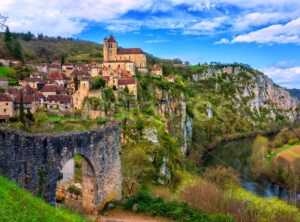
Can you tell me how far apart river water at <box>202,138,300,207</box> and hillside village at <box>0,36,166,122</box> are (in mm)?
19372

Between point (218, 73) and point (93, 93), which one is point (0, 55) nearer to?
point (93, 93)

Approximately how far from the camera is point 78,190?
23984 millimetres

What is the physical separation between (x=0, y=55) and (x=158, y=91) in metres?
36.0

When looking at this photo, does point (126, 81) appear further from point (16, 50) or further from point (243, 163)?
point (16, 50)

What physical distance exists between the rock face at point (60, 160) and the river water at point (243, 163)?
2358 cm

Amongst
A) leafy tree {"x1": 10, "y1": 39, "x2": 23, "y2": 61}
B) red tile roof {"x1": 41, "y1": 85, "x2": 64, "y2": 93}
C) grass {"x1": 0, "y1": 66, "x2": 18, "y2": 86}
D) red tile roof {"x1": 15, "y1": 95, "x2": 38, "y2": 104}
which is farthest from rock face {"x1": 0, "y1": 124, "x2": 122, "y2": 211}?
leafy tree {"x1": 10, "y1": 39, "x2": 23, "y2": 61}

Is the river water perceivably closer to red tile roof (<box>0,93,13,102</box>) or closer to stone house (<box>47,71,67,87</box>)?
stone house (<box>47,71,67,87</box>)

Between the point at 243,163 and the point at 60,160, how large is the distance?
165ft

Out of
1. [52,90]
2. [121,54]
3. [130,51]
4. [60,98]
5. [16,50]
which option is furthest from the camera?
[16,50]

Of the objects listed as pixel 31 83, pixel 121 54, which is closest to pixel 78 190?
pixel 31 83

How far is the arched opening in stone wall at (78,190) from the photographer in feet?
61.1

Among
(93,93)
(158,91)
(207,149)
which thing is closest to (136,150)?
(93,93)

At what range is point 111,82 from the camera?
191ft

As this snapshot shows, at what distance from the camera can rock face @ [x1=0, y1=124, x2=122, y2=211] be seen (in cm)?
1339
